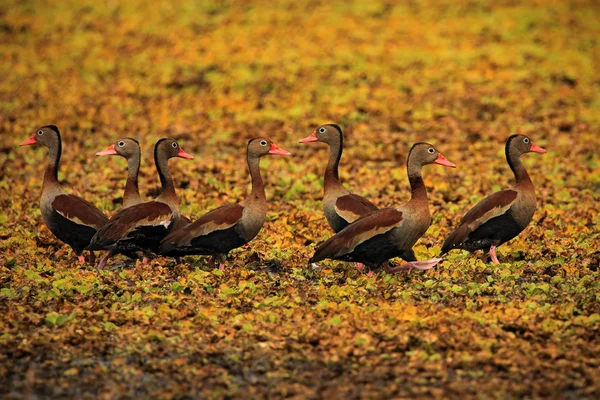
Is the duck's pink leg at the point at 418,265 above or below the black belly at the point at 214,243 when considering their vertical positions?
below

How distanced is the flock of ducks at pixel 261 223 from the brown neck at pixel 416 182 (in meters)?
0.01

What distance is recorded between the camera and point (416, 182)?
395 inches

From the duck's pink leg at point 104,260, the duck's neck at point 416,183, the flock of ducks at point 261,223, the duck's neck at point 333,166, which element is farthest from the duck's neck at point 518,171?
the duck's pink leg at point 104,260

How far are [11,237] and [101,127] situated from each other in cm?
685

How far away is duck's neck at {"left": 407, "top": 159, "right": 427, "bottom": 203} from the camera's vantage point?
984cm

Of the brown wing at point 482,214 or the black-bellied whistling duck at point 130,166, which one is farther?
the black-bellied whistling duck at point 130,166

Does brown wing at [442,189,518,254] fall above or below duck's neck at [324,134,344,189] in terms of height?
below

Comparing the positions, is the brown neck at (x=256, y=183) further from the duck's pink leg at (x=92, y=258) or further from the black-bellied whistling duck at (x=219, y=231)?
the duck's pink leg at (x=92, y=258)

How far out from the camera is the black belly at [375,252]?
962cm

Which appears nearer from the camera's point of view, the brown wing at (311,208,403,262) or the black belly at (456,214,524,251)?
the brown wing at (311,208,403,262)

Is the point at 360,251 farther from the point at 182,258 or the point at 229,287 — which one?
the point at 182,258

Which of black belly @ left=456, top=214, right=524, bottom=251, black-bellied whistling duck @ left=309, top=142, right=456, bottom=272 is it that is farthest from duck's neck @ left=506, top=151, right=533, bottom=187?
black-bellied whistling duck @ left=309, top=142, right=456, bottom=272

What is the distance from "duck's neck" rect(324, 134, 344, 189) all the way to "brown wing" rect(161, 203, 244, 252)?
1389 mm

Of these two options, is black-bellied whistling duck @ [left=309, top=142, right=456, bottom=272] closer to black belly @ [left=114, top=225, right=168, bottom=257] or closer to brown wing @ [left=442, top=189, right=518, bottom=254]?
brown wing @ [left=442, top=189, right=518, bottom=254]
